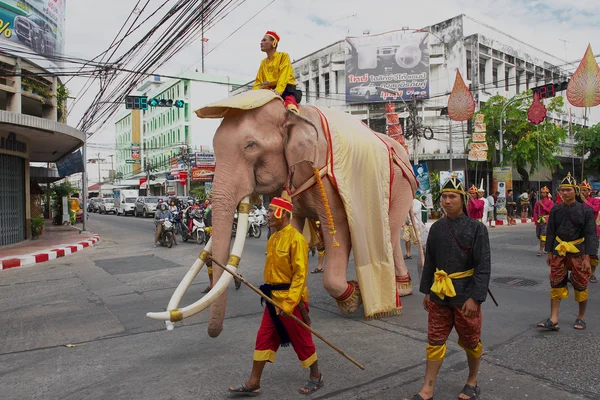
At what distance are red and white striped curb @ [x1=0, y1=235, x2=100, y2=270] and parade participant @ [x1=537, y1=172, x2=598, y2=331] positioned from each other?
10.4 meters

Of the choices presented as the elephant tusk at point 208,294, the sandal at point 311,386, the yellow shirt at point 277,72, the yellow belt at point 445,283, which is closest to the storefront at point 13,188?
the yellow shirt at point 277,72

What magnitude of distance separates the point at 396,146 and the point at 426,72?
75.2 feet

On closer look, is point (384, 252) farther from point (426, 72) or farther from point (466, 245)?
point (426, 72)

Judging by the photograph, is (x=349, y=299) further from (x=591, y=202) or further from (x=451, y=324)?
(x=591, y=202)

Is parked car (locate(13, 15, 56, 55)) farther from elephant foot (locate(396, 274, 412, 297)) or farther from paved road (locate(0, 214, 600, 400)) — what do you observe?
elephant foot (locate(396, 274, 412, 297))

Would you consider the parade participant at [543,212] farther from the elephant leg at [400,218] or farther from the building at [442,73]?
the building at [442,73]

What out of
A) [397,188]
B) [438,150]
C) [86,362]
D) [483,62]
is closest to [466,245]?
[397,188]

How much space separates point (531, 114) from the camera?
→ 58.4 ft

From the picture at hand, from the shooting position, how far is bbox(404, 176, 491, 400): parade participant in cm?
299

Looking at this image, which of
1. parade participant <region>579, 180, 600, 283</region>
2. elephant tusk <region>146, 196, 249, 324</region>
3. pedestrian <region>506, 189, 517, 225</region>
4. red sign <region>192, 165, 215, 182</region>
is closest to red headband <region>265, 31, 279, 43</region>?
elephant tusk <region>146, 196, 249, 324</region>

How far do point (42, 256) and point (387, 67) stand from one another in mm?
22274

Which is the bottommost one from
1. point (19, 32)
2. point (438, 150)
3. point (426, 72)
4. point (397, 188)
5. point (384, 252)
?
point (384, 252)

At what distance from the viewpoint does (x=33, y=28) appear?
1326 cm

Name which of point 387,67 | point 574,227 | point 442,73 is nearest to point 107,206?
point 387,67
